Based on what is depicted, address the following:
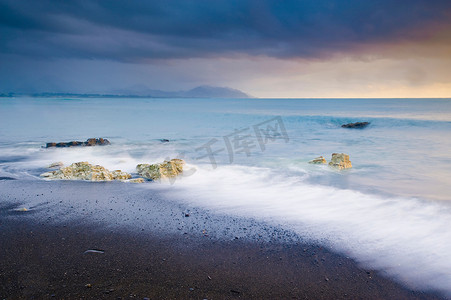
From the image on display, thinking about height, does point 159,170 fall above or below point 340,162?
above

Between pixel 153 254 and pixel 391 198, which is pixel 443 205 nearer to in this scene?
pixel 391 198

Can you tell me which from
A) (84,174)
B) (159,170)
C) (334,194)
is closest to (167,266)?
(159,170)

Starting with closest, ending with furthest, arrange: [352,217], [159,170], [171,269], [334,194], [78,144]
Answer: [171,269]
[352,217]
[334,194]
[159,170]
[78,144]

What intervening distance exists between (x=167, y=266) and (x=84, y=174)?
17.1 feet

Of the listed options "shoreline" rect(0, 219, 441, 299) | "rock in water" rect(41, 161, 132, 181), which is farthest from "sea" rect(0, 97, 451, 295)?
"rock in water" rect(41, 161, 132, 181)

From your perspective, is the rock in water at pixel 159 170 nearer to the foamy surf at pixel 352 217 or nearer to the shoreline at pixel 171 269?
the foamy surf at pixel 352 217

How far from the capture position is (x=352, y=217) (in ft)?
19.7

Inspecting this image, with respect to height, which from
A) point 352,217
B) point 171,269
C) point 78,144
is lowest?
point 352,217

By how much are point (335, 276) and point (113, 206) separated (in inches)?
178

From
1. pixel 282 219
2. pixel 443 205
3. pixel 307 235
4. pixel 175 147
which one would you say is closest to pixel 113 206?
pixel 282 219

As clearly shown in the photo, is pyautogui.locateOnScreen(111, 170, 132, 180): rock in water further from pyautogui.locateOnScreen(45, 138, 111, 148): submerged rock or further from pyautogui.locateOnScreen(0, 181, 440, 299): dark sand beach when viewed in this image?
pyautogui.locateOnScreen(45, 138, 111, 148): submerged rock

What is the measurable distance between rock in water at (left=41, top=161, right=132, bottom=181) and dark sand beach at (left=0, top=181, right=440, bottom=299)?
2.50m

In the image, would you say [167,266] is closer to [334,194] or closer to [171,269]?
[171,269]

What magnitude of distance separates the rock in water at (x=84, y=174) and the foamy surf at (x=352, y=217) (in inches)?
60.9
